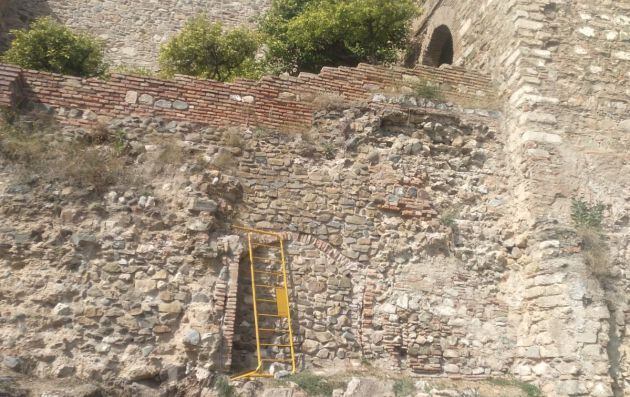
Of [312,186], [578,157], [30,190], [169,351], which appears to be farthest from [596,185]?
[30,190]

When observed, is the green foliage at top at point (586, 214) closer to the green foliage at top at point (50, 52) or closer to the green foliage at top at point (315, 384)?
the green foliage at top at point (315, 384)

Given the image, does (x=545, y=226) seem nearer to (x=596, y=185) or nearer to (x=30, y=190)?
(x=596, y=185)

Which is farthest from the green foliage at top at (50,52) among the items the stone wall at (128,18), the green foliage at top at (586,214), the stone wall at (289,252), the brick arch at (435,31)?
the green foliage at top at (586,214)

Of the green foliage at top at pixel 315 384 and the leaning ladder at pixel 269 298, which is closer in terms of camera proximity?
the green foliage at top at pixel 315 384

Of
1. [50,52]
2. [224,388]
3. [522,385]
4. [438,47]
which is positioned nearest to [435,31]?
[438,47]

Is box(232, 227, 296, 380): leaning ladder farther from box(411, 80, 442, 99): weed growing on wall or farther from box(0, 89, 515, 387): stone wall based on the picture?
box(411, 80, 442, 99): weed growing on wall

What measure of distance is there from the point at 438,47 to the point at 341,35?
251cm

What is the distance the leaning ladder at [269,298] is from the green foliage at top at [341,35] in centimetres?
454

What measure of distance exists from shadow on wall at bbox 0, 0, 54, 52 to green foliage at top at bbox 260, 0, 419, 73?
18.8 feet

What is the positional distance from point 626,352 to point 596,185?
79.9 inches

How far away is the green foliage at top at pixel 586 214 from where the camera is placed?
709cm

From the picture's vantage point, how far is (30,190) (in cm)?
631

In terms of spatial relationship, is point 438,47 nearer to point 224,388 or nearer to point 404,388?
point 404,388

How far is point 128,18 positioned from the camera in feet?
45.8
